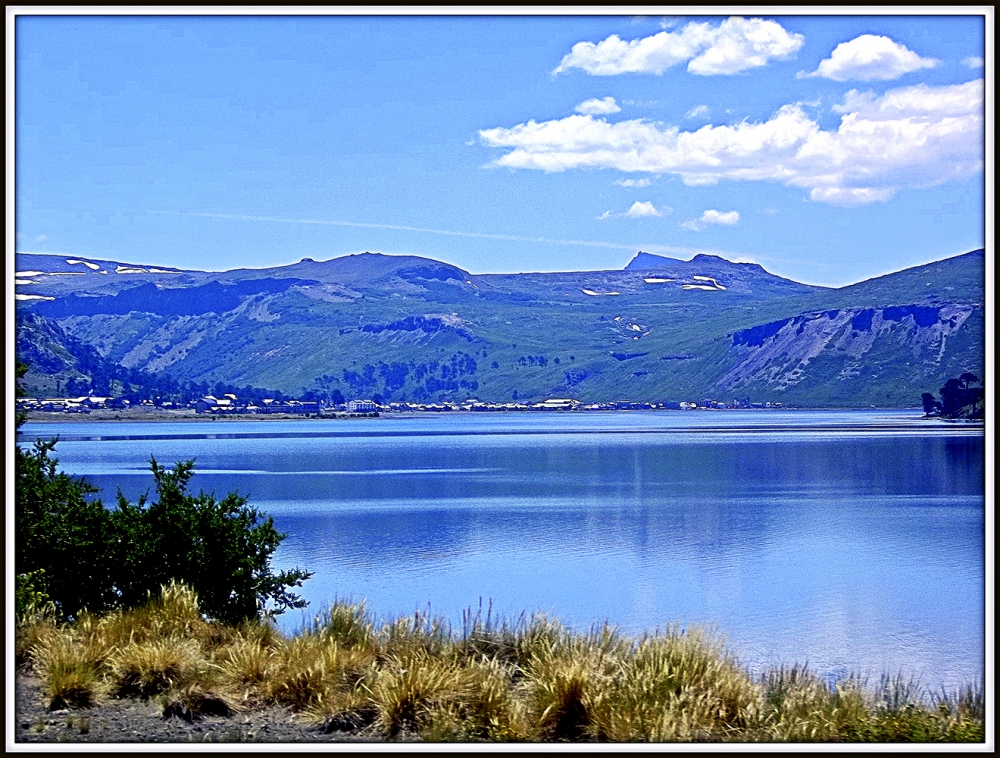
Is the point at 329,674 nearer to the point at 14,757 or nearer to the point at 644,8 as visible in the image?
the point at 14,757

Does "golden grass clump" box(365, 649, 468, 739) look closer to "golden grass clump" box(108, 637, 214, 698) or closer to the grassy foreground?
the grassy foreground

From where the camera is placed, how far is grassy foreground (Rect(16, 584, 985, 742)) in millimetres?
9562

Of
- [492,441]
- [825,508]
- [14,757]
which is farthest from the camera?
[492,441]

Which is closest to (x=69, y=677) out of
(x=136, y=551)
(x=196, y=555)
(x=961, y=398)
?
(x=136, y=551)

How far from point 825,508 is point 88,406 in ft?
531

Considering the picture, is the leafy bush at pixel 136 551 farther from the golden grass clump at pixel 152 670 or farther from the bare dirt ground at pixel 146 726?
the bare dirt ground at pixel 146 726

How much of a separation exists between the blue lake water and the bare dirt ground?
25.7 ft

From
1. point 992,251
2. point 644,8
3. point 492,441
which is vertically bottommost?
point 492,441

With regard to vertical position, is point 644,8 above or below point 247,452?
above

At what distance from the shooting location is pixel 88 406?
189m

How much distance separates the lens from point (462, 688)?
9.88m

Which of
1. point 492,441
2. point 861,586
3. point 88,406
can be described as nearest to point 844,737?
point 861,586

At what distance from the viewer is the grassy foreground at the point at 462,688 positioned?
9562mm

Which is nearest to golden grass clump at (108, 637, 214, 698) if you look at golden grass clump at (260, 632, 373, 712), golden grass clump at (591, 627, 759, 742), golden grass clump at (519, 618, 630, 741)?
golden grass clump at (260, 632, 373, 712)
